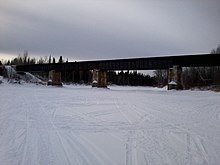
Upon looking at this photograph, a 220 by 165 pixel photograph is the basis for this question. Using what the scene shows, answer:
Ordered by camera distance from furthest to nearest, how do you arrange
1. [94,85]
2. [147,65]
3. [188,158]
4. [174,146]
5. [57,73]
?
1. [57,73]
2. [94,85]
3. [147,65]
4. [174,146]
5. [188,158]

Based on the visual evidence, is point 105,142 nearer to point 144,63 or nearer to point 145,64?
point 145,64

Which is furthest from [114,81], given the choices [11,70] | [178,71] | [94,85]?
[178,71]

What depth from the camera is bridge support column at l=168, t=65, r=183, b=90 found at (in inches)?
1836

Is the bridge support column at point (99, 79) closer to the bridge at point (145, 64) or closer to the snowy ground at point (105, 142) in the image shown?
the bridge at point (145, 64)

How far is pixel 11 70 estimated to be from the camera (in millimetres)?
82750

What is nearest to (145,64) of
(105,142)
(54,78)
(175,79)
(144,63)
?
(144,63)

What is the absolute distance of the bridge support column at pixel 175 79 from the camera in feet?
153

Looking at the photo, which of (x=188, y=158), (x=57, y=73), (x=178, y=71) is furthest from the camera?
(x=57, y=73)

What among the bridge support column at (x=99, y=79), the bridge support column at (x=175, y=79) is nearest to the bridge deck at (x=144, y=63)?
the bridge support column at (x=99, y=79)

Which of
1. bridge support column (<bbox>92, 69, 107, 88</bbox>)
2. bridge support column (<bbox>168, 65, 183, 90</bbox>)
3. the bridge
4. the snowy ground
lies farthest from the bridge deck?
the snowy ground

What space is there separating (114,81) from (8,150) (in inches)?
5158

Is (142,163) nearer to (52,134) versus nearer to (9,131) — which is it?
(52,134)

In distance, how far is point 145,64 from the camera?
55.1 meters

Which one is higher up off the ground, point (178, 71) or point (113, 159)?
point (178, 71)
